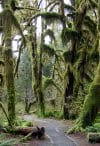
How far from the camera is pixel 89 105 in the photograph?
17.7m

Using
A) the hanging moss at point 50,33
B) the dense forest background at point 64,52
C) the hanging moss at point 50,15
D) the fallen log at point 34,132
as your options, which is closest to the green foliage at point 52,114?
the dense forest background at point 64,52

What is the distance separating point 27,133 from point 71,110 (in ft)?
36.2

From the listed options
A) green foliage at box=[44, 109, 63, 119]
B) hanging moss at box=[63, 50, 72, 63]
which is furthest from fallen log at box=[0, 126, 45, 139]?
green foliage at box=[44, 109, 63, 119]

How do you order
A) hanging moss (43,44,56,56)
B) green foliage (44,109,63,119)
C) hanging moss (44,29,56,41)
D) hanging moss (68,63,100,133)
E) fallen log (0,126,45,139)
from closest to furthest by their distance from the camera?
fallen log (0,126,45,139) → hanging moss (68,63,100,133) → green foliage (44,109,63,119) → hanging moss (43,44,56,56) → hanging moss (44,29,56,41)

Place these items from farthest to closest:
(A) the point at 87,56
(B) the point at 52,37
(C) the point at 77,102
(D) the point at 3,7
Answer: (B) the point at 52,37
(A) the point at 87,56
(C) the point at 77,102
(D) the point at 3,7

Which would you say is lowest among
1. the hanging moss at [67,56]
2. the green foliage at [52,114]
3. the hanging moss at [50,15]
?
the green foliage at [52,114]

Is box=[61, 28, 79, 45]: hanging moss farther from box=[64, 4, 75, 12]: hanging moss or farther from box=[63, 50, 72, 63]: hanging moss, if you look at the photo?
box=[64, 4, 75, 12]: hanging moss

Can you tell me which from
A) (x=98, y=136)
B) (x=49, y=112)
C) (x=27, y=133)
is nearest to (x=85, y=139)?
(x=98, y=136)

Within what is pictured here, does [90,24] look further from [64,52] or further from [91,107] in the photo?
[91,107]

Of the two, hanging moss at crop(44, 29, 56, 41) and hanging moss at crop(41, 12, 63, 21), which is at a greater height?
hanging moss at crop(41, 12, 63, 21)

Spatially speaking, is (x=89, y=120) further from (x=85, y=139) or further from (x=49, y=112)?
(x=49, y=112)

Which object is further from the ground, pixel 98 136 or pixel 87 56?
pixel 87 56

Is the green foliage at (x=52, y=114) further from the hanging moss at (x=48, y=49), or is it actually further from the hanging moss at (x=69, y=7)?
the hanging moss at (x=69, y=7)

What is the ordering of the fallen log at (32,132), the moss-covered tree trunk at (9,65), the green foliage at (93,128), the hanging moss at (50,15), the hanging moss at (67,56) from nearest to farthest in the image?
the fallen log at (32,132), the green foliage at (93,128), the moss-covered tree trunk at (9,65), the hanging moss at (50,15), the hanging moss at (67,56)
